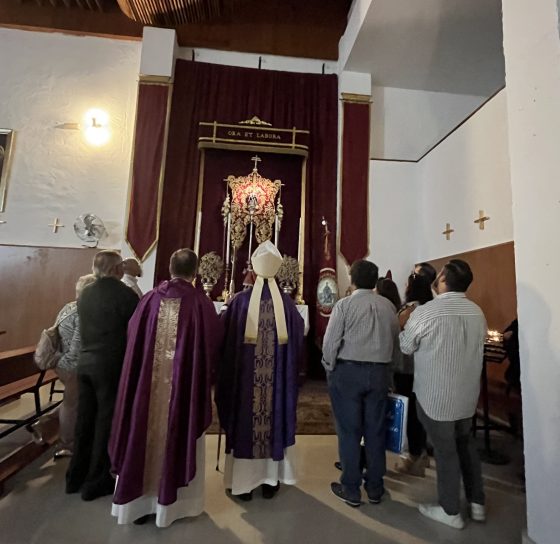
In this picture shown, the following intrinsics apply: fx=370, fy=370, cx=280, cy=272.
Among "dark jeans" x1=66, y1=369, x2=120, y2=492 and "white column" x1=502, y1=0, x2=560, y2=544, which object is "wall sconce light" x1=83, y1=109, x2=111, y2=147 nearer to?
"dark jeans" x1=66, y1=369, x2=120, y2=492

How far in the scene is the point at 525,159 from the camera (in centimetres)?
197

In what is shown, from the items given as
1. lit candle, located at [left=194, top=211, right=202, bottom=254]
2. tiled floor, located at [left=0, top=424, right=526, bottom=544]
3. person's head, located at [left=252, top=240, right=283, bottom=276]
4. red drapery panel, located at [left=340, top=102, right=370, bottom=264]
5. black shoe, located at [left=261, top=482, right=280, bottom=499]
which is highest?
red drapery panel, located at [left=340, top=102, right=370, bottom=264]

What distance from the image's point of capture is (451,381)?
1.97 metres

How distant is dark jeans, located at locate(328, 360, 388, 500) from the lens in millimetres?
2158

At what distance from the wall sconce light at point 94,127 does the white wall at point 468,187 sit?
4954 mm

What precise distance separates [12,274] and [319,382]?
463 centimetres

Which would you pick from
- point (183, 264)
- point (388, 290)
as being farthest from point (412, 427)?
point (183, 264)

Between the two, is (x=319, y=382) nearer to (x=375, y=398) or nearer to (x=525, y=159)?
(x=375, y=398)

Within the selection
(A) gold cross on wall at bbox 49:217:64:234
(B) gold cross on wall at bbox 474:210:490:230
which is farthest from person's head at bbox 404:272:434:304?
(A) gold cross on wall at bbox 49:217:64:234

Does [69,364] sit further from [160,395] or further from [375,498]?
[375,498]

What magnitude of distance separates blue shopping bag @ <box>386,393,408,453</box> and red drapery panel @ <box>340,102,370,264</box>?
353 centimetres

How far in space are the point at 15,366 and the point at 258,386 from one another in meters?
1.92

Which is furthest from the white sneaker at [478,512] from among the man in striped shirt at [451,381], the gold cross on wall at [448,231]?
the gold cross on wall at [448,231]

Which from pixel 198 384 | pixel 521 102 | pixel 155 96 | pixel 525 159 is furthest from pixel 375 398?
pixel 155 96
